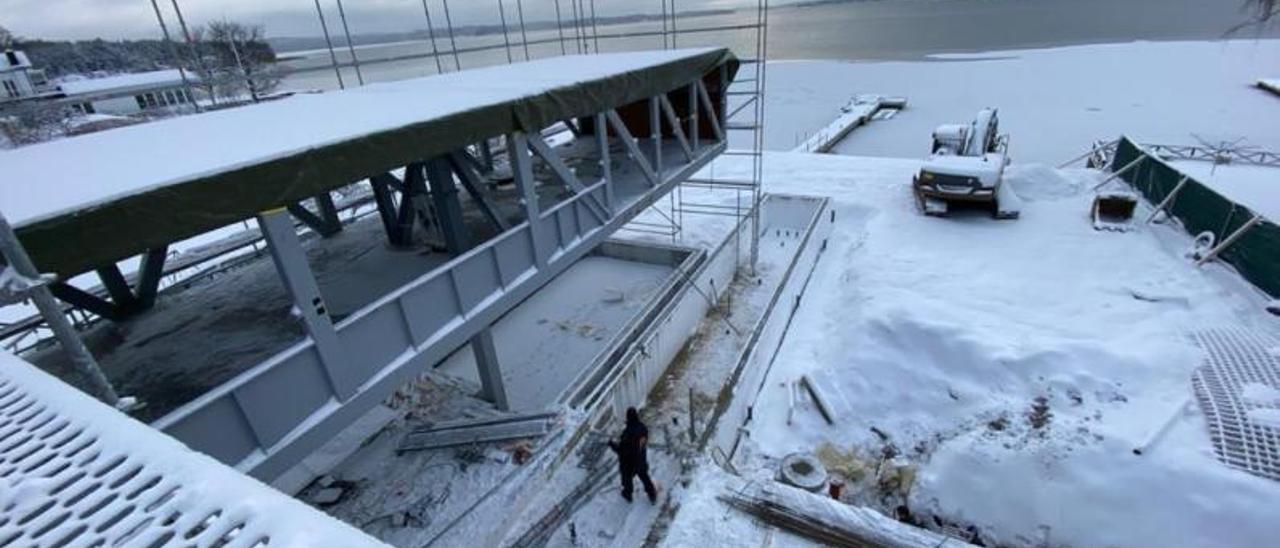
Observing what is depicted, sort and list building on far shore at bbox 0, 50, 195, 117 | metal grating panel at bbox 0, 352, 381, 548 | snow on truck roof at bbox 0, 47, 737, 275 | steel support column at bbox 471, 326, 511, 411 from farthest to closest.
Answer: building on far shore at bbox 0, 50, 195, 117 → steel support column at bbox 471, 326, 511, 411 → snow on truck roof at bbox 0, 47, 737, 275 → metal grating panel at bbox 0, 352, 381, 548

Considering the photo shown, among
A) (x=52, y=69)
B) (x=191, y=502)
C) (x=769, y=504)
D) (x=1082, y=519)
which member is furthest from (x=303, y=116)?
(x=52, y=69)

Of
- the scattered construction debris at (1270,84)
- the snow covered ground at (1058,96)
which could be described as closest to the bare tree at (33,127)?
the snow covered ground at (1058,96)

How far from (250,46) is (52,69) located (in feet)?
84.1

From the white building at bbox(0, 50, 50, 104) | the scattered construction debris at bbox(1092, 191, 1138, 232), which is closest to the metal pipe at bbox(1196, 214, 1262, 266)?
the scattered construction debris at bbox(1092, 191, 1138, 232)

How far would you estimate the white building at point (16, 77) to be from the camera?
1634cm

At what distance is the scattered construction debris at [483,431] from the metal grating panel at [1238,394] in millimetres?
8666

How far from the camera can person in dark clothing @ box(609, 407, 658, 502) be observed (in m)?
6.95

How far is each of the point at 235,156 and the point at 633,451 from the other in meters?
5.16

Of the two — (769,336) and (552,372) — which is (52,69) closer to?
(552,372)

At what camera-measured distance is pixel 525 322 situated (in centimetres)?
1227

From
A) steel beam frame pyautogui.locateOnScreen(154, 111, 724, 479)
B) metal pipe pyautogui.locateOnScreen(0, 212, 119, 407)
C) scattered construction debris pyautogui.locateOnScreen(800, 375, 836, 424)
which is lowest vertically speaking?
scattered construction debris pyautogui.locateOnScreen(800, 375, 836, 424)

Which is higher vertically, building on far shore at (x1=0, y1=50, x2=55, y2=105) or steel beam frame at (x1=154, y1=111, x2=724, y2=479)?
building on far shore at (x1=0, y1=50, x2=55, y2=105)

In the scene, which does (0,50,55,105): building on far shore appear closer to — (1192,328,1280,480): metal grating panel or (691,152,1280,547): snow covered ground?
(691,152,1280,547): snow covered ground

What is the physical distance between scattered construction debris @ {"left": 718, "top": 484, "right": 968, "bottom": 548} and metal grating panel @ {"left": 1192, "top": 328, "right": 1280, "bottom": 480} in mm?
5556
